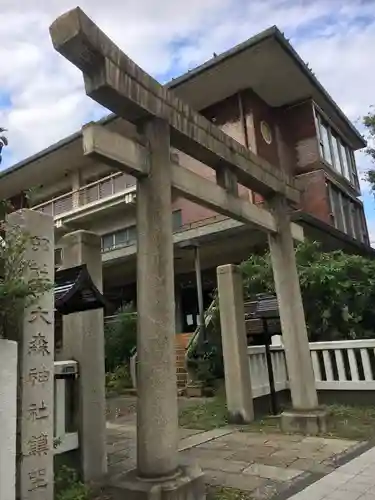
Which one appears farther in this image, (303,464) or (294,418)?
(294,418)

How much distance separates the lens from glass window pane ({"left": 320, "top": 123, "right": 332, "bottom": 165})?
53.7ft

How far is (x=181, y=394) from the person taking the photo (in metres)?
11.2

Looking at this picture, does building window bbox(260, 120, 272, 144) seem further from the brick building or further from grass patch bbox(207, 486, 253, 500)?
grass patch bbox(207, 486, 253, 500)

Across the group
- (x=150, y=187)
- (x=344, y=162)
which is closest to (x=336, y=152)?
(x=344, y=162)

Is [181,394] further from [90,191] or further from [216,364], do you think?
[90,191]

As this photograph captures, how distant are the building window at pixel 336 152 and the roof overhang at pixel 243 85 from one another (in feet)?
2.12

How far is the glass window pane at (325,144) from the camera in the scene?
16359mm

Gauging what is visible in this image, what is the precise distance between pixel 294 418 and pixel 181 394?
500 centimetres

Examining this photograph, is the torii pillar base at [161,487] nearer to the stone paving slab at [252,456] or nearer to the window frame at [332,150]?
the stone paving slab at [252,456]

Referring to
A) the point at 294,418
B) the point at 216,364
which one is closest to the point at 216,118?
the point at 216,364

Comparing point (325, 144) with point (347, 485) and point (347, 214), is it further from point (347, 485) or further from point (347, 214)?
point (347, 485)

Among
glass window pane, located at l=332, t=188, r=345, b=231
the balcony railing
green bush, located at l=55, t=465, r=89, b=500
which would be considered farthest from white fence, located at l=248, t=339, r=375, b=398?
the balcony railing

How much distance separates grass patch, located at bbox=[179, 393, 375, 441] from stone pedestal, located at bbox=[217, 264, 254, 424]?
11.8 inches

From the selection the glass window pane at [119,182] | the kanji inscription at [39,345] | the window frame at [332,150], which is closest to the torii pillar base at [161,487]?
the kanji inscription at [39,345]
